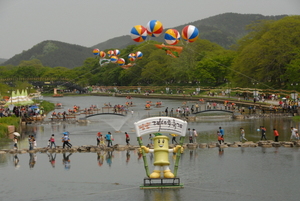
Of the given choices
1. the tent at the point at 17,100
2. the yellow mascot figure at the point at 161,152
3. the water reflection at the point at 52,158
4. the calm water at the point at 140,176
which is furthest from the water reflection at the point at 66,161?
the tent at the point at 17,100

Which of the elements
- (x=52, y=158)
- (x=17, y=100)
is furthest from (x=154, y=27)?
(x=52, y=158)

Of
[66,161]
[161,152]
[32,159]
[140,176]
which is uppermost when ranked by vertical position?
[161,152]

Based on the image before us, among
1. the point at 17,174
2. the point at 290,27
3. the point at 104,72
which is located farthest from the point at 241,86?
the point at 104,72

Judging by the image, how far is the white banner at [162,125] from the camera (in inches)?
876

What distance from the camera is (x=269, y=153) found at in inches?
1266

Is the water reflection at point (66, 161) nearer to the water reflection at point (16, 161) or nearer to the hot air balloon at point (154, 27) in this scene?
the water reflection at point (16, 161)

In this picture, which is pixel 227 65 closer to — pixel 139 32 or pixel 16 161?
pixel 139 32

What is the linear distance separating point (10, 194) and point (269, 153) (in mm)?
17465

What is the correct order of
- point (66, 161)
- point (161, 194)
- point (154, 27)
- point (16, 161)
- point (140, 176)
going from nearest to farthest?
1. point (161, 194)
2. point (140, 176)
3. point (66, 161)
4. point (16, 161)
5. point (154, 27)

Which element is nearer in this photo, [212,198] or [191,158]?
[212,198]

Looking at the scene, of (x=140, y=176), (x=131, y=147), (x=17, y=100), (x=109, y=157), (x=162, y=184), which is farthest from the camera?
(x=17, y=100)

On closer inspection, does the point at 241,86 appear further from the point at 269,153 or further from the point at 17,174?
the point at 17,174

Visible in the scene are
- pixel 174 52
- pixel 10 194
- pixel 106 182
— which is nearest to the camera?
pixel 10 194

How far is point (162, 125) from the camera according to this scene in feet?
73.1
